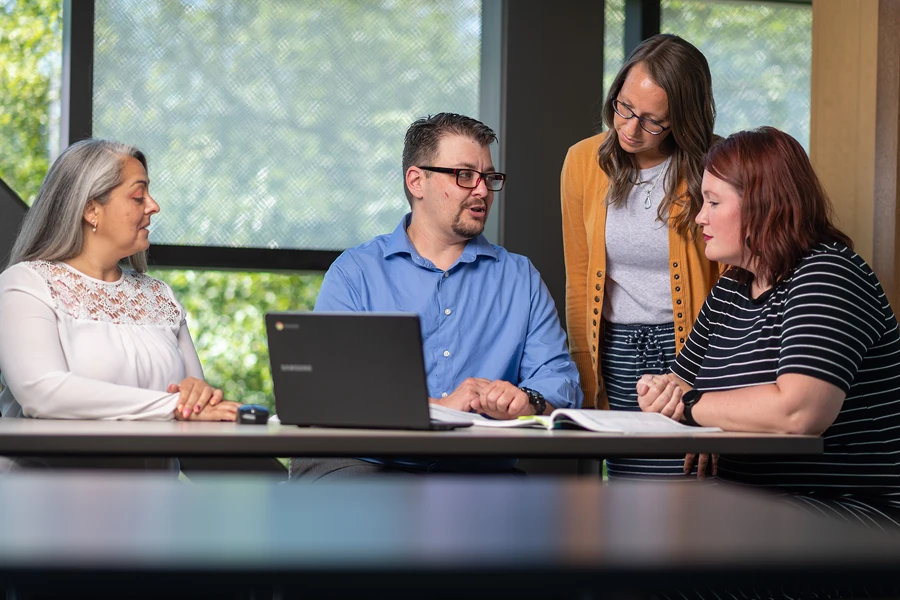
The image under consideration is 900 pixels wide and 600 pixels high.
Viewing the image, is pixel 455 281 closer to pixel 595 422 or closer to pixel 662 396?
pixel 662 396

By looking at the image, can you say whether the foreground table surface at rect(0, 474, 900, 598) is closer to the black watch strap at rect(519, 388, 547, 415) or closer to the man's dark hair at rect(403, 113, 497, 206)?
the black watch strap at rect(519, 388, 547, 415)

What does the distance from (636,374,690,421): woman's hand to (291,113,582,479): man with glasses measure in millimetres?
406

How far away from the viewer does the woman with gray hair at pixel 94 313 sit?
2.15 metres

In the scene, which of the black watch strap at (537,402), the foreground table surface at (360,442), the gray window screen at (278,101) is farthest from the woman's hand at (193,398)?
the gray window screen at (278,101)

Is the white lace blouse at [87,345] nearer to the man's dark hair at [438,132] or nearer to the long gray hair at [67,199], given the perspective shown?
the long gray hair at [67,199]

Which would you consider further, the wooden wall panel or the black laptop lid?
the wooden wall panel

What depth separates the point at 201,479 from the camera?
926mm

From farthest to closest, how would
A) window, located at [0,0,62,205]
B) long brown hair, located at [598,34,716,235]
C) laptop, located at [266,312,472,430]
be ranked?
window, located at [0,0,62,205] < long brown hair, located at [598,34,716,235] < laptop, located at [266,312,472,430]

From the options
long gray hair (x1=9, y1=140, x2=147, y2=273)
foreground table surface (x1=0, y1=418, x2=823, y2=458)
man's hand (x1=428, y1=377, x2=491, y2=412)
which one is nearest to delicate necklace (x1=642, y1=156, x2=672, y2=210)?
man's hand (x1=428, y1=377, x2=491, y2=412)

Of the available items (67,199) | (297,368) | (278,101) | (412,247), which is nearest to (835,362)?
(297,368)

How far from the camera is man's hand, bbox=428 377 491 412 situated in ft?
7.54

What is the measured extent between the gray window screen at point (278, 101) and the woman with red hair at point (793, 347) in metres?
1.85

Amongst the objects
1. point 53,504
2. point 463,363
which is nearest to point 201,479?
point 53,504

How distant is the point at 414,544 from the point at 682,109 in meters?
2.32
